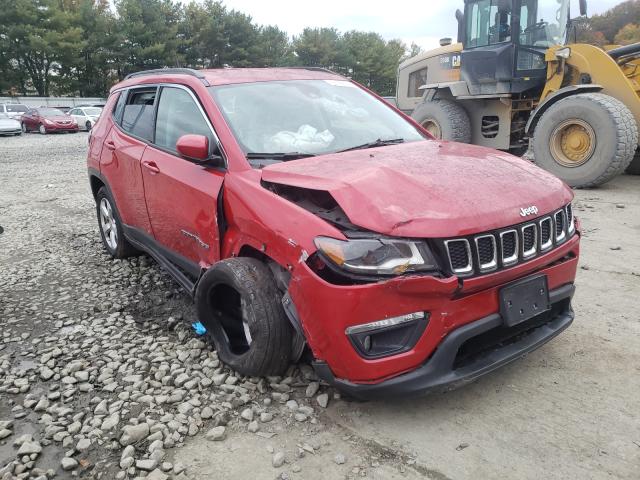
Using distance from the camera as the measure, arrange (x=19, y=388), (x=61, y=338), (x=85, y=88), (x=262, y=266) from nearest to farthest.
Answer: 1. (x=262, y=266)
2. (x=19, y=388)
3. (x=61, y=338)
4. (x=85, y=88)

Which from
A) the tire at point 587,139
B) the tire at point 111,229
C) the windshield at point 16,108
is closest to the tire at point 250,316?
the tire at point 111,229

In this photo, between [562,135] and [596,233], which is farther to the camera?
[562,135]

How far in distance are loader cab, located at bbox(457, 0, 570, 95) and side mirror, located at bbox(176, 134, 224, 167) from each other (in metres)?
7.01

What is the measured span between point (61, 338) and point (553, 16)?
8829mm

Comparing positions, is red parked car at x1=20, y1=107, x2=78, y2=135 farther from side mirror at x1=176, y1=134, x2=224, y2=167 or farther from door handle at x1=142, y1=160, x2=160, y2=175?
side mirror at x1=176, y1=134, x2=224, y2=167

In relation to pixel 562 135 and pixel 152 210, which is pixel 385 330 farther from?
pixel 562 135

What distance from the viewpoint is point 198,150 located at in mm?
3119

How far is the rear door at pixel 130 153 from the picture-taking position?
166 inches

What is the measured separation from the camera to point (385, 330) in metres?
2.32

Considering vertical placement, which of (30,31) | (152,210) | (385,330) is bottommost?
(385,330)

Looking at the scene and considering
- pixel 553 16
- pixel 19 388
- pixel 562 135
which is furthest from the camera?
pixel 553 16

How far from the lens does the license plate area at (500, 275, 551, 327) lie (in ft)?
8.11

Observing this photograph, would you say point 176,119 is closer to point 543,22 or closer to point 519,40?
point 519,40

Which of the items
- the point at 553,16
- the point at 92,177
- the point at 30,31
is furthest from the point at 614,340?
the point at 30,31
